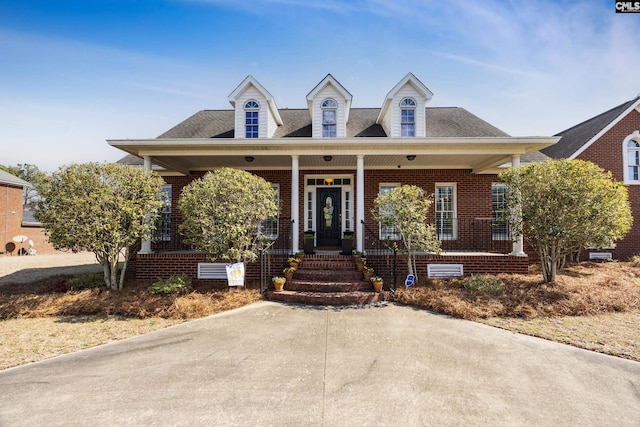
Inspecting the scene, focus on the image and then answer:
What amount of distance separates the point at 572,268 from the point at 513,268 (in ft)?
10.1

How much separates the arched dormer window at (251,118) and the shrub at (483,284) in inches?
312

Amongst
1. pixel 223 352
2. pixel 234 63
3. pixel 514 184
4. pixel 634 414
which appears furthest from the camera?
pixel 234 63

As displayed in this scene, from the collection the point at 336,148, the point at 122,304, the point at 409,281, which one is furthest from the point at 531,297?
the point at 122,304

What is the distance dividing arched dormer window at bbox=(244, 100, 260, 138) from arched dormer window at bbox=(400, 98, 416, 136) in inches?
197

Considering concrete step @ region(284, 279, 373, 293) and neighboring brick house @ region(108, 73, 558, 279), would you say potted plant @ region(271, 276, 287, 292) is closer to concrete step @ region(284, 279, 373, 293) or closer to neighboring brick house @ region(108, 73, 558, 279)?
concrete step @ region(284, 279, 373, 293)

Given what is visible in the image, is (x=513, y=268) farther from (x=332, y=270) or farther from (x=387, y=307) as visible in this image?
(x=332, y=270)

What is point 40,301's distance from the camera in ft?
20.2

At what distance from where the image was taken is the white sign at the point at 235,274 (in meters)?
6.60

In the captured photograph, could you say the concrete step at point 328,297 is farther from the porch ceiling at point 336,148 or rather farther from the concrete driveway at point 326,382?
the porch ceiling at point 336,148

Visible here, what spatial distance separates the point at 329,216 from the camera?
10844 mm

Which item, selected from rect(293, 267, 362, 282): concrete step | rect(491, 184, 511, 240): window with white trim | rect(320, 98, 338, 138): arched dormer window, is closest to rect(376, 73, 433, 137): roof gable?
rect(320, 98, 338, 138): arched dormer window

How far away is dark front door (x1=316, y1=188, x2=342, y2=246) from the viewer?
1088 cm

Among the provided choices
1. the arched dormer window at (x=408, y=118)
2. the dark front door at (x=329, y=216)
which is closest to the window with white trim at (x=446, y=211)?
the arched dormer window at (x=408, y=118)

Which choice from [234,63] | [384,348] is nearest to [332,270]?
[384,348]
